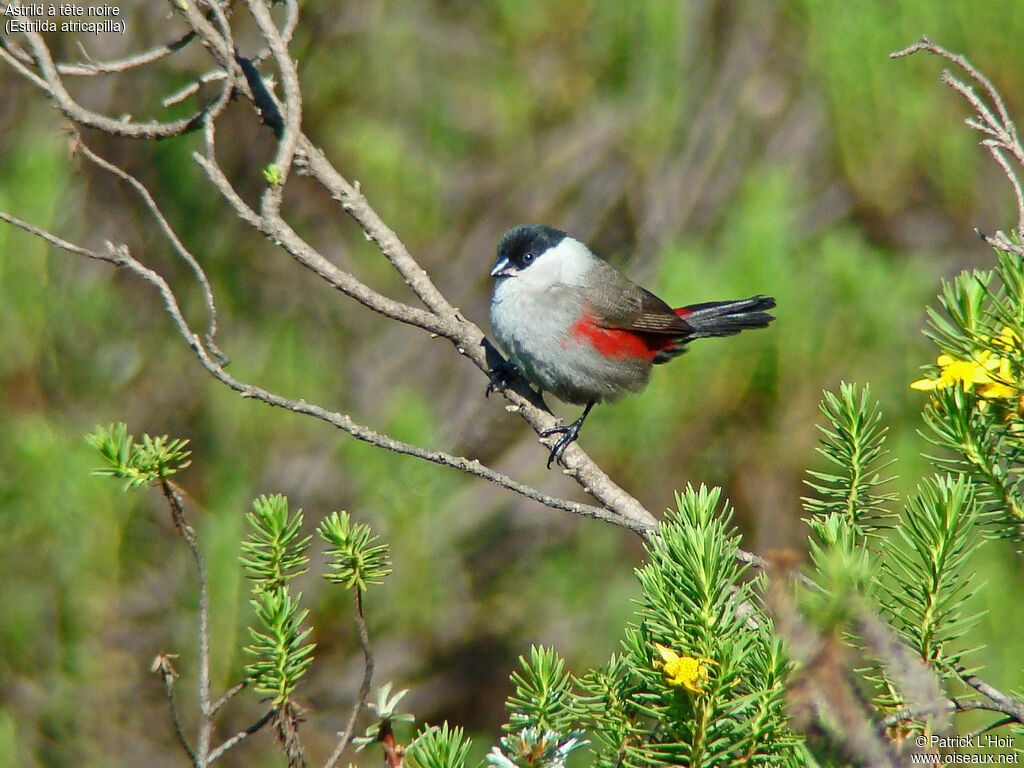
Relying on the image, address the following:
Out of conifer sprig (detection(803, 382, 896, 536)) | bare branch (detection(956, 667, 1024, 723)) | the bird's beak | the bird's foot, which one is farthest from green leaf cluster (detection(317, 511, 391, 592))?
the bird's beak

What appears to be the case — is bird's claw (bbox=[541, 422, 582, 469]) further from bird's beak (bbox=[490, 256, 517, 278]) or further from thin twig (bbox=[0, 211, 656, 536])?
bird's beak (bbox=[490, 256, 517, 278])

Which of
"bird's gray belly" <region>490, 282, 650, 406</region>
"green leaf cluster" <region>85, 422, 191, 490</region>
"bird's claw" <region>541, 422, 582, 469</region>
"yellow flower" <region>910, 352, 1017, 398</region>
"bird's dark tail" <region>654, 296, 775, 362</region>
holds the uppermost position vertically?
"bird's dark tail" <region>654, 296, 775, 362</region>

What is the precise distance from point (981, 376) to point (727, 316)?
2.32 metres

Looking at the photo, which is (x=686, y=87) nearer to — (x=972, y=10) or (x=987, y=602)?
(x=972, y=10)

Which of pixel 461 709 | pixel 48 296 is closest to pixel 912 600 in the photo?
pixel 48 296

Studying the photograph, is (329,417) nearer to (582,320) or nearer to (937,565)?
(937,565)

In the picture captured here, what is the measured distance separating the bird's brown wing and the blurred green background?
236 mm

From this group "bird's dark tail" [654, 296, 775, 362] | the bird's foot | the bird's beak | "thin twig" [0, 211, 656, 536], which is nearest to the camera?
"thin twig" [0, 211, 656, 536]

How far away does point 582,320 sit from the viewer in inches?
159

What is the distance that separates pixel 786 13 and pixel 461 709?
4.38m

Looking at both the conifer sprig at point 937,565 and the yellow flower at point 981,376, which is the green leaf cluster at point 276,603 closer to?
the conifer sprig at point 937,565

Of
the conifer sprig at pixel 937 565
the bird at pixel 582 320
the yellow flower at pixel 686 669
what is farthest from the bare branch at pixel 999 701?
the bird at pixel 582 320

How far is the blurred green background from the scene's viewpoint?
12.1 feet

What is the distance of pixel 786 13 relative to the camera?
5.40 metres
